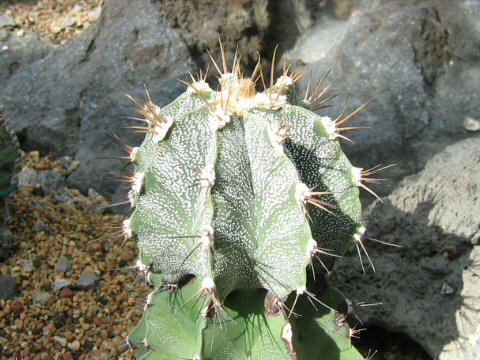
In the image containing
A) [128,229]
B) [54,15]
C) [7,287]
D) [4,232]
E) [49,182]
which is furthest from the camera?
[54,15]

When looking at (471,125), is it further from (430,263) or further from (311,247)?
(311,247)

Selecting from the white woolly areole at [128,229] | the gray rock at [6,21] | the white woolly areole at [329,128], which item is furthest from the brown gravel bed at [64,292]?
the gray rock at [6,21]

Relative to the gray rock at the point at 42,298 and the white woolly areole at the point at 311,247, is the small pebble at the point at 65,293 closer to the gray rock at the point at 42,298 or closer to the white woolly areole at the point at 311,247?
the gray rock at the point at 42,298

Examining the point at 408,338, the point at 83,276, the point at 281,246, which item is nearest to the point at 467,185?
the point at 408,338

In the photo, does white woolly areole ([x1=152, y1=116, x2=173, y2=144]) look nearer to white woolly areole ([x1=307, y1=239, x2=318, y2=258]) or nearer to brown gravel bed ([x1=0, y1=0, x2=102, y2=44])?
white woolly areole ([x1=307, y1=239, x2=318, y2=258])

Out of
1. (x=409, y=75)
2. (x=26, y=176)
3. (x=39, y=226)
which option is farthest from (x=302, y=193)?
(x=26, y=176)

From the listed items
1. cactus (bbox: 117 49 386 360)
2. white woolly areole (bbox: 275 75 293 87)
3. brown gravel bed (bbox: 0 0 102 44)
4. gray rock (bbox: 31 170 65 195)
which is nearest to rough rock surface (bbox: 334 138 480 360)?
cactus (bbox: 117 49 386 360)
